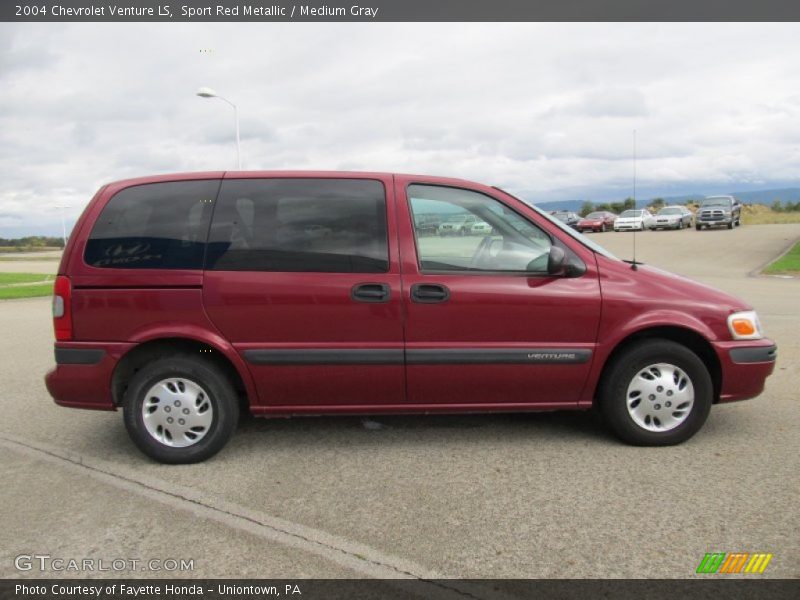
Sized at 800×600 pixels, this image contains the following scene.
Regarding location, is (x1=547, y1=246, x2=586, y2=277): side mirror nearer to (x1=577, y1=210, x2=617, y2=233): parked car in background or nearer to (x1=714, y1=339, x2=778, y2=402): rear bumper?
(x1=714, y1=339, x2=778, y2=402): rear bumper

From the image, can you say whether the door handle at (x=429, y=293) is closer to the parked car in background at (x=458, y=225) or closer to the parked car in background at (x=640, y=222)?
the parked car in background at (x=458, y=225)

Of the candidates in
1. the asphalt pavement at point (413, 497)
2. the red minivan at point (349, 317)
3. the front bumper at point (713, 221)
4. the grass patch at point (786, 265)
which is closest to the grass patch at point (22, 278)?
the asphalt pavement at point (413, 497)

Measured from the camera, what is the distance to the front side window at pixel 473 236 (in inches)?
161

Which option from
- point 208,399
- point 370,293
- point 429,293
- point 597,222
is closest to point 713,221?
point 597,222

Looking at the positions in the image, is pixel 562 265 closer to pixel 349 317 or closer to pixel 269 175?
pixel 349 317

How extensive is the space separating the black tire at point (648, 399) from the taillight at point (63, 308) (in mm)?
3450

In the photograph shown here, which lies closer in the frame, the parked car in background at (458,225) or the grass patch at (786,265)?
the parked car in background at (458,225)

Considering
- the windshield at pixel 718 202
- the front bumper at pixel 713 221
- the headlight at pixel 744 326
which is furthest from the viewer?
the windshield at pixel 718 202

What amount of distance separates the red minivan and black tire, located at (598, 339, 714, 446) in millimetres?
12

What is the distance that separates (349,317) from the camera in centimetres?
400

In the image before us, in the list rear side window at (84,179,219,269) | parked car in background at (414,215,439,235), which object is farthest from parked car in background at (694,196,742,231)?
rear side window at (84,179,219,269)

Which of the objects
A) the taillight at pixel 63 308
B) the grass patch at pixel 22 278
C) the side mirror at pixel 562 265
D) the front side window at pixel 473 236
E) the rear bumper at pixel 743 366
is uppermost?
the front side window at pixel 473 236

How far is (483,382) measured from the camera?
4109mm

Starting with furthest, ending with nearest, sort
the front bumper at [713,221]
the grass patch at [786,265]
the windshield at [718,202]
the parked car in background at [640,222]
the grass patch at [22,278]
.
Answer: the parked car in background at [640,222]
the windshield at [718,202]
the front bumper at [713,221]
the grass patch at [22,278]
the grass patch at [786,265]
